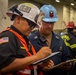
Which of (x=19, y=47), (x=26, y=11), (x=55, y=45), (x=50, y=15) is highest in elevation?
(x=26, y=11)

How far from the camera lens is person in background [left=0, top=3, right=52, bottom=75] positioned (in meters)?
1.64

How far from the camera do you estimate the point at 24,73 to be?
1.79 meters

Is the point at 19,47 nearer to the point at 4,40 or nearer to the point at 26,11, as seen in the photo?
the point at 4,40

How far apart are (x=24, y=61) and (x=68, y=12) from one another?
1447 centimetres

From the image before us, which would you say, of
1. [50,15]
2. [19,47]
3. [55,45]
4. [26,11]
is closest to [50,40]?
[55,45]

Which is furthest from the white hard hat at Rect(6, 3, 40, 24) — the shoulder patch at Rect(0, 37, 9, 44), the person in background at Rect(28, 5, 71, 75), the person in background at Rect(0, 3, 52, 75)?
the person in background at Rect(28, 5, 71, 75)

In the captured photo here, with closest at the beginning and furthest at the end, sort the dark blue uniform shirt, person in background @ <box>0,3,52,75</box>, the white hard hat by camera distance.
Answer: person in background @ <box>0,3,52,75</box>
the white hard hat
the dark blue uniform shirt

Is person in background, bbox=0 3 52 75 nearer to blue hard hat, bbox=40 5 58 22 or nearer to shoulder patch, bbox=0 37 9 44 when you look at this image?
shoulder patch, bbox=0 37 9 44

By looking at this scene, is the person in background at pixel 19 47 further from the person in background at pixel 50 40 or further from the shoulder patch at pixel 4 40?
the person in background at pixel 50 40

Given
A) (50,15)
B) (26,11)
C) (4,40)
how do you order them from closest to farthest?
1. (4,40)
2. (26,11)
3. (50,15)

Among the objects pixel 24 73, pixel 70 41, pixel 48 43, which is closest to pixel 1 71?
pixel 24 73

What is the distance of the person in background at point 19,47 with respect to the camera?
1644 mm

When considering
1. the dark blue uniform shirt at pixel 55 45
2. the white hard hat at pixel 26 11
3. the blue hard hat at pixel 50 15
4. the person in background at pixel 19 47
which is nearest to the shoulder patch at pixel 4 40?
the person in background at pixel 19 47

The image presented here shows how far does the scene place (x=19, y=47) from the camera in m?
1.75
